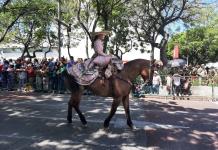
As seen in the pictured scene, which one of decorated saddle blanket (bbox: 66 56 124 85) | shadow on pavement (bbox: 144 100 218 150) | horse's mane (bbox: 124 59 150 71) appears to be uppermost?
horse's mane (bbox: 124 59 150 71)

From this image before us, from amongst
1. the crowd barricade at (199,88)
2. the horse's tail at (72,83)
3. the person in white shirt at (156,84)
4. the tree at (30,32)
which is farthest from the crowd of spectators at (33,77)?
the tree at (30,32)

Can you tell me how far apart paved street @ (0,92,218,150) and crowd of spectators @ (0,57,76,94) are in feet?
9.88

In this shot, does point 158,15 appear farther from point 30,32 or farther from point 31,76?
point 30,32

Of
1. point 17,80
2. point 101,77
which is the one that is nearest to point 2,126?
point 101,77

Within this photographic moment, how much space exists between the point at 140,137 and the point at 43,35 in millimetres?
39330

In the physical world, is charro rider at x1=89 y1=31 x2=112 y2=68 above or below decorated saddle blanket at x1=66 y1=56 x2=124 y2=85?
above

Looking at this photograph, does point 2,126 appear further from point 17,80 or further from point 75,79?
point 17,80

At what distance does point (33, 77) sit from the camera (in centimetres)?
2091

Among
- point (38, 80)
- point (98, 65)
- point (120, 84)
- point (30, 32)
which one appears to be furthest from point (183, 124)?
point (30, 32)

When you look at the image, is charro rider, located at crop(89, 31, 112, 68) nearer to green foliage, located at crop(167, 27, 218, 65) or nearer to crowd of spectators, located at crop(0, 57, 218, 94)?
crowd of spectators, located at crop(0, 57, 218, 94)

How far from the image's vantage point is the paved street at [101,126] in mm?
10125

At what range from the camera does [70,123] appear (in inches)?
478

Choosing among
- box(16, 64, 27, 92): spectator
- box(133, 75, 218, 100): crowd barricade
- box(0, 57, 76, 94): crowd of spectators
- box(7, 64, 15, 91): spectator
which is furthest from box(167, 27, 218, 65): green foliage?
box(7, 64, 15, 91): spectator

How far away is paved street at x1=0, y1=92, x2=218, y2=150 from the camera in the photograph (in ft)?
33.2
